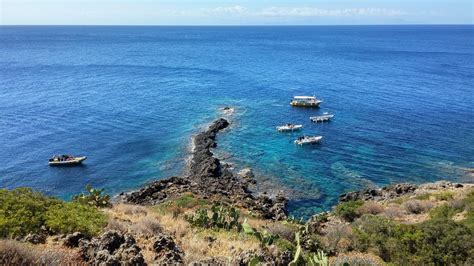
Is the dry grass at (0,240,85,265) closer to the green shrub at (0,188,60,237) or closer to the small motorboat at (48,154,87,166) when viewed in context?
the green shrub at (0,188,60,237)

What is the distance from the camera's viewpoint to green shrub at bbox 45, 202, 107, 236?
15641mm

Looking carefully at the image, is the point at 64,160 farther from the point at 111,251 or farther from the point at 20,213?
the point at 111,251

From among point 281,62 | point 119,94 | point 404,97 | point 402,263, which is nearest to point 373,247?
point 402,263

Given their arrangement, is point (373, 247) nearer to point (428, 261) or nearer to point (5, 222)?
point (428, 261)

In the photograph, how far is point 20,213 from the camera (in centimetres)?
1570

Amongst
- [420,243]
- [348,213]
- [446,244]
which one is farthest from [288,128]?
[446,244]

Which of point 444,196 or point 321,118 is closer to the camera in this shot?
point 444,196

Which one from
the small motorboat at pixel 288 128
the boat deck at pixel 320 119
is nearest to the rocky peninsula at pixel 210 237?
the small motorboat at pixel 288 128

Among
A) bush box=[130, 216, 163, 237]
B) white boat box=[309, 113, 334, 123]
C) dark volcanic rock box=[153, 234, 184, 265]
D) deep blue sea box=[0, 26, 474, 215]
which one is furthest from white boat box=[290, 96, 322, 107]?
dark volcanic rock box=[153, 234, 184, 265]

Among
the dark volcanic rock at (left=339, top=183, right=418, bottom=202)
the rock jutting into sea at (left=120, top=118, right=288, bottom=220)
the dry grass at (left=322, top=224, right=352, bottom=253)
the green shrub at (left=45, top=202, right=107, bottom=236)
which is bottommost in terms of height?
the dark volcanic rock at (left=339, top=183, right=418, bottom=202)

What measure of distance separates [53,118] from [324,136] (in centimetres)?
4328

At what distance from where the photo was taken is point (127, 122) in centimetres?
6744

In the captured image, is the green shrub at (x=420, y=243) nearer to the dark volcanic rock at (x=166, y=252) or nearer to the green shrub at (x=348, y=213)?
the green shrub at (x=348, y=213)

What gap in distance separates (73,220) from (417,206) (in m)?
25.6
